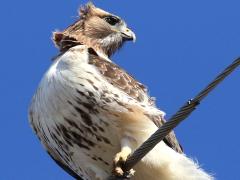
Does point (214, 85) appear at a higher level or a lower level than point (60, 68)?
lower

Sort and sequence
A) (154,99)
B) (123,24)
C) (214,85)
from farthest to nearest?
(123,24)
(154,99)
(214,85)

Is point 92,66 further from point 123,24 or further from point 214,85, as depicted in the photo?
point 214,85

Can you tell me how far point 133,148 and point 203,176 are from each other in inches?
Answer: 40.8

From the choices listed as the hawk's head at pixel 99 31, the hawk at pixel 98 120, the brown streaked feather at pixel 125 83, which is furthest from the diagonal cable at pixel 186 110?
the hawk's head at pixel 99 31

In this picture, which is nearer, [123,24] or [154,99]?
[154,99]

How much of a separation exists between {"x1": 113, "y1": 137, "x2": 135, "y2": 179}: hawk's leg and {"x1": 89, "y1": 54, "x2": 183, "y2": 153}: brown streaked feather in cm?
48

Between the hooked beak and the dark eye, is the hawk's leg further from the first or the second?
the dark eye

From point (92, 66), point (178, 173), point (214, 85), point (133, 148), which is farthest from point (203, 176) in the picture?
point (214, 85)

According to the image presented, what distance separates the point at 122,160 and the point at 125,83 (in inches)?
44.9

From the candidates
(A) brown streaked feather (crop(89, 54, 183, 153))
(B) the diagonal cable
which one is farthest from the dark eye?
(B) the diagonal cable

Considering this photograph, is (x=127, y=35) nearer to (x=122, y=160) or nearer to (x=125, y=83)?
(x=125, y=83)

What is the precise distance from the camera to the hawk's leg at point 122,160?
7.71 metres

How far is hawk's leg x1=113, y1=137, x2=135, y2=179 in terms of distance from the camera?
25.3 feet

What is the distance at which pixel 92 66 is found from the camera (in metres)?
8.61
